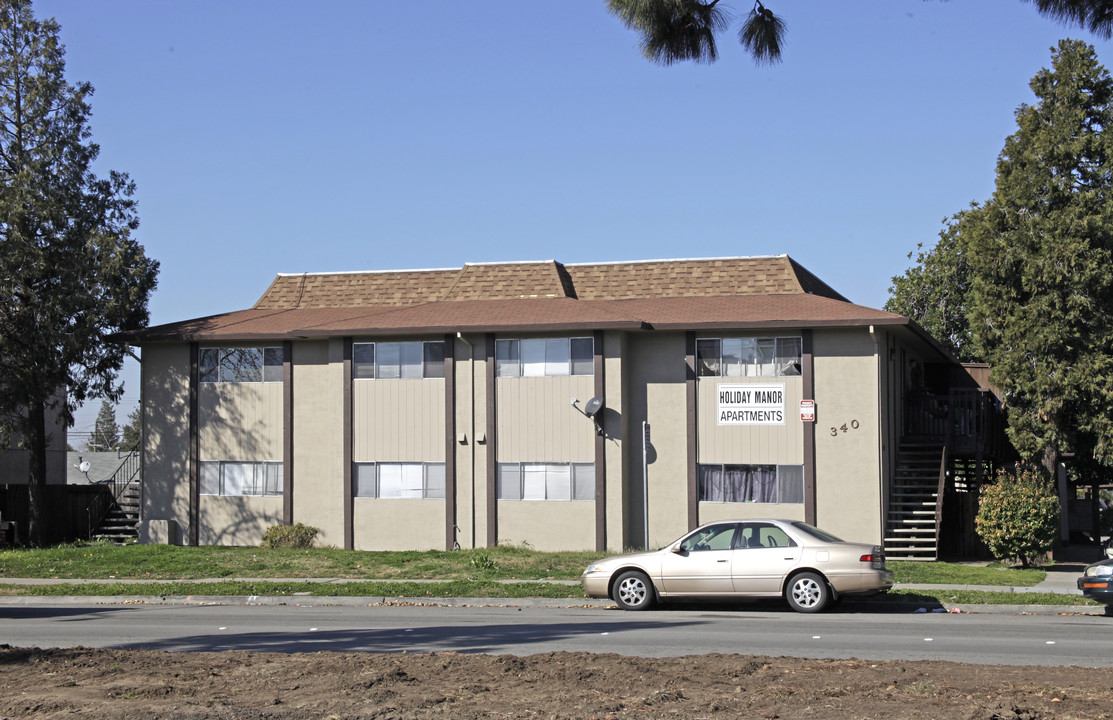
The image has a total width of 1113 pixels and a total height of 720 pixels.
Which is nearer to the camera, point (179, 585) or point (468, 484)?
point (179, 585)

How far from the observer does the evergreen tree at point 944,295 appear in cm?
4303

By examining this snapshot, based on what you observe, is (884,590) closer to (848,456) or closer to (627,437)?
(848,456)

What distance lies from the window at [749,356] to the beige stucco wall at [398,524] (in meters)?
6.99

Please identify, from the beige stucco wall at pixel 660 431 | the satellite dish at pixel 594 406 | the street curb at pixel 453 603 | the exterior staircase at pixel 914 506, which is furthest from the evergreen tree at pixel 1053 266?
the street curb at pixel 453 603

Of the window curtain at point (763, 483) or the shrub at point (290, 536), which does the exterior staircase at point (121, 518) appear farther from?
the window curtain at point (763, 483)

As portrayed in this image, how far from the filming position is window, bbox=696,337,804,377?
961 inches

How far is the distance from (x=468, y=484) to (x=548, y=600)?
7.78 meters

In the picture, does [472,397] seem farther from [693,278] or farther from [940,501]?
[940,501]

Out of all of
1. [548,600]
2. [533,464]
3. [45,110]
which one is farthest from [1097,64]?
[45,110]

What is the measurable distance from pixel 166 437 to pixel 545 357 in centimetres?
1003

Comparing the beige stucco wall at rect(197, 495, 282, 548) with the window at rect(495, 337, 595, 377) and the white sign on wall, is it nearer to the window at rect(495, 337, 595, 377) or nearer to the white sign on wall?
the window at rect(495, 337, 595, 377)

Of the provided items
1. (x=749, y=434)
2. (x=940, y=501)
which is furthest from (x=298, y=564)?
(x=940, y=501)

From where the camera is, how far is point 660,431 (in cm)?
2511

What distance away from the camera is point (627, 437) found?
82.1 ft
